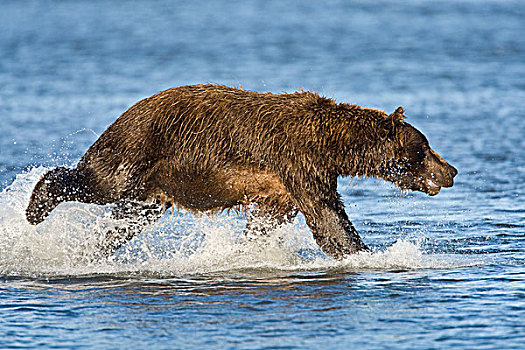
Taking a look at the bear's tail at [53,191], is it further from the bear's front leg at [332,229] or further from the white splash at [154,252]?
the bear's front leg at [332,229]

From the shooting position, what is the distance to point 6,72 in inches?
859

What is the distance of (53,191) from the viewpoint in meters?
7.79

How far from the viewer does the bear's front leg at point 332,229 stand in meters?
7.76

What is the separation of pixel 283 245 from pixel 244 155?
1.08 metres

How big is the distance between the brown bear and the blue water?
16.7 inches

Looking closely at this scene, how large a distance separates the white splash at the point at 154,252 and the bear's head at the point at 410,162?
1.99ft

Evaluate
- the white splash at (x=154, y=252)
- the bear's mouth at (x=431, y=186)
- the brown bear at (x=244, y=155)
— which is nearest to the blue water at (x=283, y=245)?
the white splash at (x=154, y=252)

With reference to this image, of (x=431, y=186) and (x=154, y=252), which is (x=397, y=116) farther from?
(x=154, y=252)

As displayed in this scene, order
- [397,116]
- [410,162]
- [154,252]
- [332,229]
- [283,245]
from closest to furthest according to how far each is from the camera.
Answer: [332,229]
[397,116]
[410,162]
[283,245]
[154,252]

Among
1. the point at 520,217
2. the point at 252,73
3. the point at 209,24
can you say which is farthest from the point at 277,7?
the point at 520,217

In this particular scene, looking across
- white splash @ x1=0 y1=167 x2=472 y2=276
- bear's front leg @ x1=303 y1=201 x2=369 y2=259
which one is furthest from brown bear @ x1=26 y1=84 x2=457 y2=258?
white splash @ x1=0 y1=167 x2=472 y2=276

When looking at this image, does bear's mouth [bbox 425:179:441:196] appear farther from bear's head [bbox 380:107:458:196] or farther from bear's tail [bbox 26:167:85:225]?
bear's tail [bbox 26:167:85:225]

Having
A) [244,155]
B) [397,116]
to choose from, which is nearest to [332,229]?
[244,155]

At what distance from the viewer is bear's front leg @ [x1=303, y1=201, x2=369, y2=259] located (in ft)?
25.5
